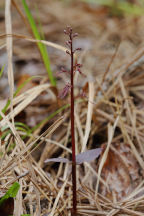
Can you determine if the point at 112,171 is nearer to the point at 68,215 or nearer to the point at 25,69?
the point at 68,215

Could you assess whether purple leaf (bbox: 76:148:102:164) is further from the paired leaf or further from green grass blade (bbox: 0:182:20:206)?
green grass blade (bbox: 0:182:20:206)

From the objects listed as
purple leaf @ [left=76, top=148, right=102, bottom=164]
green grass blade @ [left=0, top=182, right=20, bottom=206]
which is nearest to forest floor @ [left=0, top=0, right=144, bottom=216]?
green grass blade @ [left=0, top=182, right=20, bottom=206]

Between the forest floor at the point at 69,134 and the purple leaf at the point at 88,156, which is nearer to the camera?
the purple leaf at the point at 88,156

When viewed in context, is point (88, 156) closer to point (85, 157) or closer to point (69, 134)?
point (85, 157)

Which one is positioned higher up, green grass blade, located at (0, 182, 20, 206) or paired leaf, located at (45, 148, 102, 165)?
paired leaf, located at (45, 148, 102, 165)

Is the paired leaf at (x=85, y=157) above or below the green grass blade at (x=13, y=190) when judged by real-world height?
above

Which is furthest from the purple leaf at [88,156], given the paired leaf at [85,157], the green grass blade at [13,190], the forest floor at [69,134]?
the green grass blade at [13,190]

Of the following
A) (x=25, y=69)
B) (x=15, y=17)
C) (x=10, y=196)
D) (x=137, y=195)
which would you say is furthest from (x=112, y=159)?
(x=15, y=17)

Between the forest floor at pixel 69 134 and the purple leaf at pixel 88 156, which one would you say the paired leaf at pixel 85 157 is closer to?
the purple leaf at pixel 88 156
